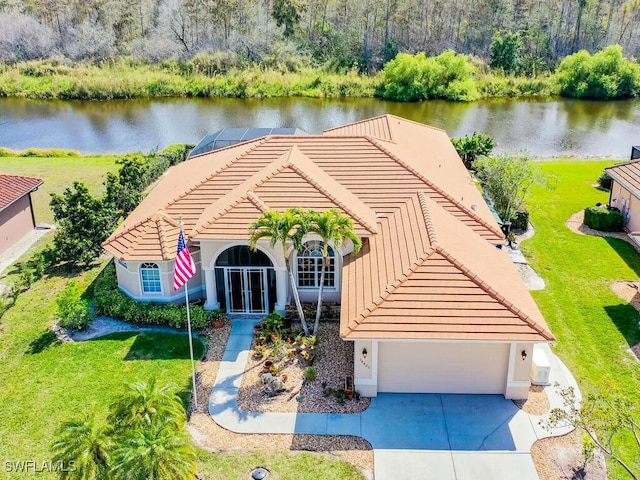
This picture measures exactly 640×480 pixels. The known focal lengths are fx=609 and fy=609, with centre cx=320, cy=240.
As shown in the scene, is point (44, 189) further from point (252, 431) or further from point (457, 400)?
point (457, 400)

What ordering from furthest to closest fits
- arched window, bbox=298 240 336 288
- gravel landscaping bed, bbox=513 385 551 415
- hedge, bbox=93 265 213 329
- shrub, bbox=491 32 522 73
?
shrub, bbox=491 32 522 73 → arched window, bbox=298 240 336 288 → hedge, bbox=93 265 213 329 → gravel landscaping bed, bbox=513 385 551 415

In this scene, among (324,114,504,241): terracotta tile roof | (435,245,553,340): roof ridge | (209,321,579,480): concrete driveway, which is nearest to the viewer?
(209,321,579,480): concrete driveway

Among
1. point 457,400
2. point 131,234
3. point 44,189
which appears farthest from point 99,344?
point 44,189

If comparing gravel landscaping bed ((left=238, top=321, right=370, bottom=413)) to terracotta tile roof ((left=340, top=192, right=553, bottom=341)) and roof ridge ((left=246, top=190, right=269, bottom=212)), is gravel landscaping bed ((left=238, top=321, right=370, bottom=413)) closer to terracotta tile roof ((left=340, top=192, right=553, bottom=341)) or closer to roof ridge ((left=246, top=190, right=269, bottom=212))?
terracotta tile roof ((left=340, top=192, right=553, bottom=341))

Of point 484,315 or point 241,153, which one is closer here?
point 484,315

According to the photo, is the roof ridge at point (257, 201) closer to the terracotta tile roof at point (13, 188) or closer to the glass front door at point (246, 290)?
the glass front door at point (246, 290)

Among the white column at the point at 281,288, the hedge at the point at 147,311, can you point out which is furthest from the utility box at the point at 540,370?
the hedge at the point at 147,311

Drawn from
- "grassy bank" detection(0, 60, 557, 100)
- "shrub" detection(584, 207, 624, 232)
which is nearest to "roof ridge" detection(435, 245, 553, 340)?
"shrub" detection(584, 207, 624, 232)

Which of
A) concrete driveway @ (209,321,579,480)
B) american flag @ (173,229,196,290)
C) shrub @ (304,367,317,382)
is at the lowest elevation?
concrete driveway @ (209,321,579,480)
